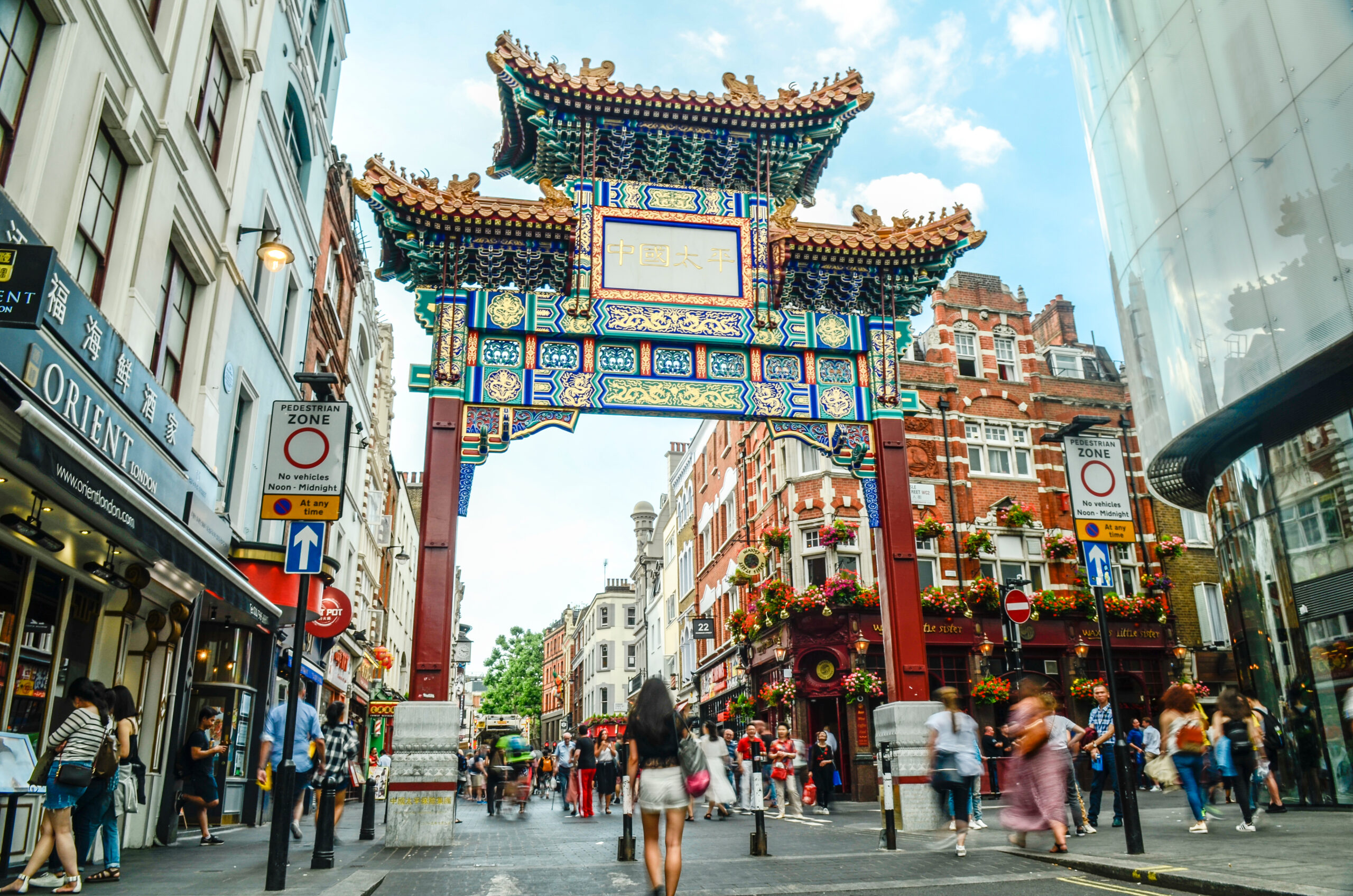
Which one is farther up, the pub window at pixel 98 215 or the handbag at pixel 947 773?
the pub window at pixel 98 215

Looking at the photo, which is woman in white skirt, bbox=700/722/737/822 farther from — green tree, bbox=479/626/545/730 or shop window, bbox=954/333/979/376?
green tree, bbox=479/626/545/730

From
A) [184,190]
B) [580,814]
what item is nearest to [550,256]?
[184,190]

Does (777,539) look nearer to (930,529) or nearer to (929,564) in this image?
(930,529)

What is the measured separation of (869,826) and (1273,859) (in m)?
8.06

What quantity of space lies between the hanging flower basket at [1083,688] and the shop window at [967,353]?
11128mm

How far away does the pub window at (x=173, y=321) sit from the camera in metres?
13.3

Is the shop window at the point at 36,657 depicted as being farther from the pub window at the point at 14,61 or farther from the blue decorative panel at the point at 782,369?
the blue decorative panel at the point at 782,369

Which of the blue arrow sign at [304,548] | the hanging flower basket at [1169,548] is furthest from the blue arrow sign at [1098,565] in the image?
the hanging flower basket at [1169,548]

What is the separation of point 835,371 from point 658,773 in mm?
10701

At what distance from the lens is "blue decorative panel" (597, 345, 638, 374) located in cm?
1598

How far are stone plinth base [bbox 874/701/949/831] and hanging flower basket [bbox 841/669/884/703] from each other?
480 inches

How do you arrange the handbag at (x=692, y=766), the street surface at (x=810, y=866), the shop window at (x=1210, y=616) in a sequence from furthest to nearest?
1. the shop window at (x=1210, y=616)
2. the street surface at (x=810, y=866)
3. the handbag at (x=692, y=766)

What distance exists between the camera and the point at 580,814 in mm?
21844

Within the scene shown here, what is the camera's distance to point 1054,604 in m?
30.2
